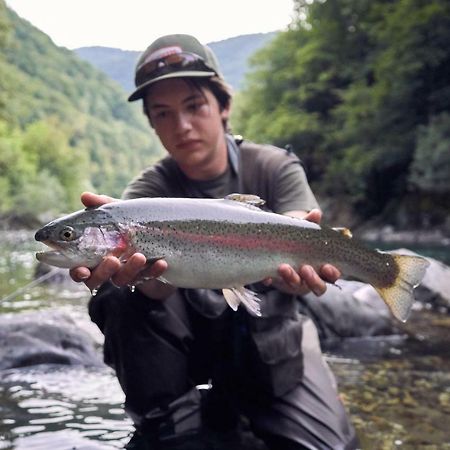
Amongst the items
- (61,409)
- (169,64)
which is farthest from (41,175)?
(169,64)

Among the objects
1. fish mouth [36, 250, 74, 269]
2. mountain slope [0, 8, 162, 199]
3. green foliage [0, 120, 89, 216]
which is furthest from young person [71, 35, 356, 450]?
mountain slope [0, 8, 162, 199]

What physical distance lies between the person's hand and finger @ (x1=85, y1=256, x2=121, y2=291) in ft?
2.28

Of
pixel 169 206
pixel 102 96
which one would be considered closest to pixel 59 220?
pixel 169 206

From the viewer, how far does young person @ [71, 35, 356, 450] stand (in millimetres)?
2936

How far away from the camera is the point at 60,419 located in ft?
11.1

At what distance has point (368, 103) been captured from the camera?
26.1 metres

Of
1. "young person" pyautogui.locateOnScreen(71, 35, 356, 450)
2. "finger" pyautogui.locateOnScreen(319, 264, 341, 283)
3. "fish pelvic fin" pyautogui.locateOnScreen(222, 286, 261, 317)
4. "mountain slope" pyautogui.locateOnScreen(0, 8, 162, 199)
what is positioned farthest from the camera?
"mountain slope" pyautogui.locateOnScreen(0, 8, 162, 199)

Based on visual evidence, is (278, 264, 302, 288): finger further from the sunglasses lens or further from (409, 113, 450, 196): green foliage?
(409, 113, 450, 196): green foliage

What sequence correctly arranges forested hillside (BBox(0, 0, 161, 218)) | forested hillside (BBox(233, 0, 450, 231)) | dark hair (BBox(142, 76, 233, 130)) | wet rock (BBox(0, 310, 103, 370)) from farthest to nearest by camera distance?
1. forested hillside (BBox(0, 0, 161, 218))
2. forested hillside (BBox(233, 0, 450, 231))
3. wet rock (BBox(0, 310, 103, 370))
4. dark hair (BBox(142, 76, 233, 130))

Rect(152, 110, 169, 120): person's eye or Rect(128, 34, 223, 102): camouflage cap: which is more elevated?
Rect(128, 34, 223, 102): camouflage cap

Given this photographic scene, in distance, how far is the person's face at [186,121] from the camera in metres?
3.28

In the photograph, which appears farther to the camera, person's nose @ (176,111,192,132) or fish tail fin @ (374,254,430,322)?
person's nose @ (176,111,192,132)

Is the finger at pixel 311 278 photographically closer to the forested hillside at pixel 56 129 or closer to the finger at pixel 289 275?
the finger at pixel 289 275

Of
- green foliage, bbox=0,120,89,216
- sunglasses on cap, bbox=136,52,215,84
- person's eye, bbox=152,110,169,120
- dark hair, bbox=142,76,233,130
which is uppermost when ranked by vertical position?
sunglasses on cap, bbox=136,52,215,84
